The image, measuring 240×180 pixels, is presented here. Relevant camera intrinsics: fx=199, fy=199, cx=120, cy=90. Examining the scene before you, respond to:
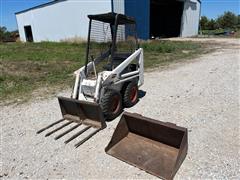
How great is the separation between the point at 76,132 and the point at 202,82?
3.99 metres

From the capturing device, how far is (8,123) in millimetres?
3688

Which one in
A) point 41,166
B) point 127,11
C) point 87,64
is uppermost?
point 127,11

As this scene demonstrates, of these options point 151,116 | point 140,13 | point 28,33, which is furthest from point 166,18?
point 151,116

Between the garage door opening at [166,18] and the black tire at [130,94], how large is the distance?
21.8 metres

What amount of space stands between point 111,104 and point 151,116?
0.83 metres

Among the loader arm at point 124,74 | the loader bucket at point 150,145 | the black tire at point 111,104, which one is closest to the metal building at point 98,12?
the loader arm at point 124,74

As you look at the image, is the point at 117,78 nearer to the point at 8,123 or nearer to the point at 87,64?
the point at 87,64

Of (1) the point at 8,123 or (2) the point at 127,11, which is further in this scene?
(2) the point at 127,11

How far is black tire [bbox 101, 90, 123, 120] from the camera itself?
3.27 m

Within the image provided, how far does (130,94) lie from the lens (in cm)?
399

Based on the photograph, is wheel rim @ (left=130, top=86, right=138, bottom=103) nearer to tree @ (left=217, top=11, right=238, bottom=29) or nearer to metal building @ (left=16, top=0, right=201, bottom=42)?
metal building @ (left=16, top=0, right=201, bottom=42)

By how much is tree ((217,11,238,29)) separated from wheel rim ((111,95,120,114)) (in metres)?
54.0

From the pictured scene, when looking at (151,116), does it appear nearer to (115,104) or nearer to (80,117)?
(115,104)

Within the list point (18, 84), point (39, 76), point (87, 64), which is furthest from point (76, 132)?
point (39, 76)
